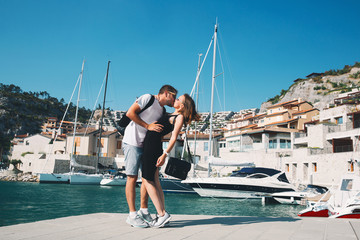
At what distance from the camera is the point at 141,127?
13.0 ft

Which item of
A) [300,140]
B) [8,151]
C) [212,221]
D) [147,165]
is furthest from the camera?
[8,151]

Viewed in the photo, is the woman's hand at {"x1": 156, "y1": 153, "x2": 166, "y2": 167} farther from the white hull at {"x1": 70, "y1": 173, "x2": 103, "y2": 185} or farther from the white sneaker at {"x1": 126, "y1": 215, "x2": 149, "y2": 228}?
the white hull at {"x1": 70, "y1": 173, "x2": 103, "y2": 185}

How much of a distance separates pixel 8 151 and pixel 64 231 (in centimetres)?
8466

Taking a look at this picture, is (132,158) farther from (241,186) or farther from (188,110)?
(241,186)

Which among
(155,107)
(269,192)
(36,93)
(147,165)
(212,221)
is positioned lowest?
(269,192)

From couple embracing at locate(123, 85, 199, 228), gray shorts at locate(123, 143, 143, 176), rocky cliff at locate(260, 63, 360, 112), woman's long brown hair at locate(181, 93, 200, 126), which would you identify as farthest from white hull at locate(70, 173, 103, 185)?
rocky cliff at locate(260, 63, 360, 112)

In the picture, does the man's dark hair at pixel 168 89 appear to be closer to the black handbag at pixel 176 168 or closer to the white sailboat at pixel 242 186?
the black handbag at pixel 176 168

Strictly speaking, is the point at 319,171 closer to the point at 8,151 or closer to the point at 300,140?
the point at 300,140

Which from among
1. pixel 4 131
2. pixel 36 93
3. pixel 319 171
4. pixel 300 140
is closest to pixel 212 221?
pixel 319 171

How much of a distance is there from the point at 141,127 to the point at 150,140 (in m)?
0.25

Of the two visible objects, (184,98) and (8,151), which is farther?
(8,151)

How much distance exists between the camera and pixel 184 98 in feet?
13.2

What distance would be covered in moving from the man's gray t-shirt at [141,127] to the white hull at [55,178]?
35398 mm

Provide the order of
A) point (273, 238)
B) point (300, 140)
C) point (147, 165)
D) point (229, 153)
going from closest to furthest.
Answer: point (273, 238) < point (147, 165) < point (300, 140) < point (229, 153)
